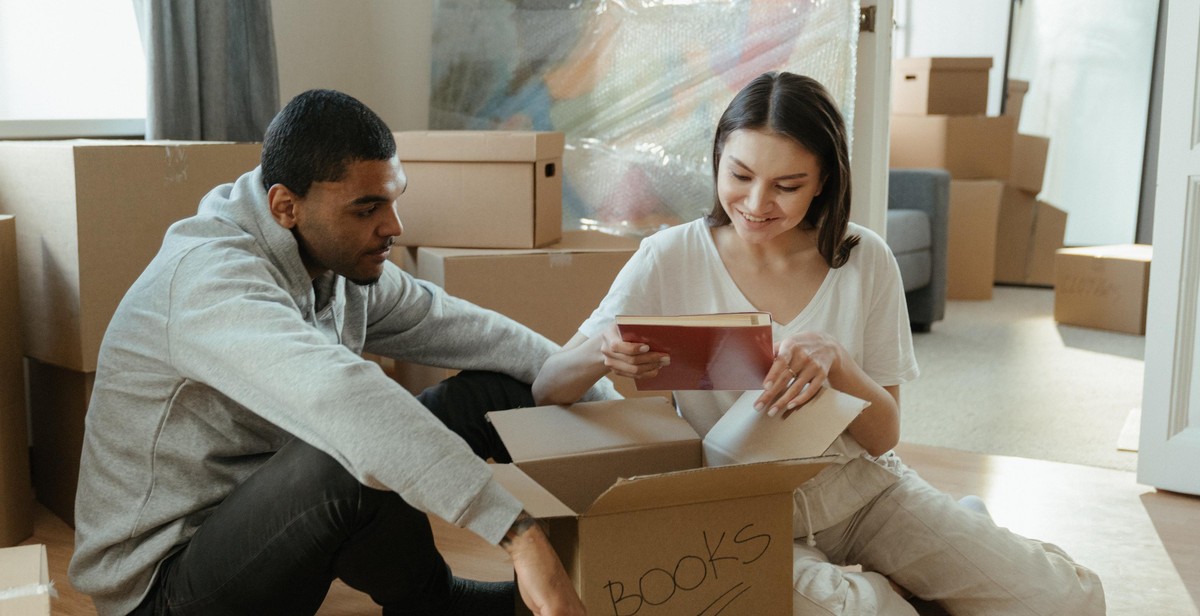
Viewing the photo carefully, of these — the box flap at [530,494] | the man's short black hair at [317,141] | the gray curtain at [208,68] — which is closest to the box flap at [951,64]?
the gray curtain at [208,68]

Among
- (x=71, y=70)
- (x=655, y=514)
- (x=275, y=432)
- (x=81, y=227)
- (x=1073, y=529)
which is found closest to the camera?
(x=655, y=514)

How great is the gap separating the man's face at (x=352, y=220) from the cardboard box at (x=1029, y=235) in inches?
157

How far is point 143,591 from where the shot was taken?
1329mm

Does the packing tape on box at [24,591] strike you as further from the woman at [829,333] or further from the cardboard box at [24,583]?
the woman at [829,333]

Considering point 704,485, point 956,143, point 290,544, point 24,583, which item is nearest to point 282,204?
point 290,544

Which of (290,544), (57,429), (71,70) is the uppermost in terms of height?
(71,70)

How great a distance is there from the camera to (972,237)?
4555mm

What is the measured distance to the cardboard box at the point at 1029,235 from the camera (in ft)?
15.8

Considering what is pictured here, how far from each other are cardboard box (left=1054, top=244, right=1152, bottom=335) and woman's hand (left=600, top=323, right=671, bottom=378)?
10.5 feet

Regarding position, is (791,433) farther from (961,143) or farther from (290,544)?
(961,143)

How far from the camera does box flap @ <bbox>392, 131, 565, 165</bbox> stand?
90.1 inches

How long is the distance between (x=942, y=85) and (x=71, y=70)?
337 cm

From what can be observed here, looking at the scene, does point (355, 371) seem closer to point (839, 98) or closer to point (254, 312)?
point (254, 312)

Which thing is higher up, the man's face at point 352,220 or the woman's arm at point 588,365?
the man's face at point 352,220
